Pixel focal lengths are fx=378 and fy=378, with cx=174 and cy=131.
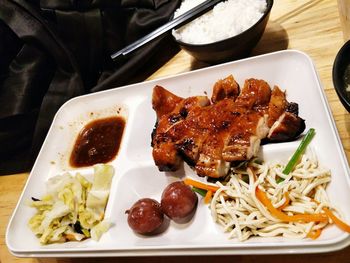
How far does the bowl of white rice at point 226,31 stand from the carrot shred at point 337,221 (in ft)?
4.10

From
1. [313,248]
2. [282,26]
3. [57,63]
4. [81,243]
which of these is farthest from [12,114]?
[313,248]

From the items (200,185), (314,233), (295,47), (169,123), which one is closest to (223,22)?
(295,47)

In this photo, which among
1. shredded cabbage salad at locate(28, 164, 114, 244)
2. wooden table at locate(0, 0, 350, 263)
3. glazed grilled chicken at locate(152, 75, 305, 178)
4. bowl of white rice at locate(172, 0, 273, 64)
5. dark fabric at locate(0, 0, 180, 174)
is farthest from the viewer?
dark fabric at locate(0, 0, 180, 174)

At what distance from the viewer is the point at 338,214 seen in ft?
5.30

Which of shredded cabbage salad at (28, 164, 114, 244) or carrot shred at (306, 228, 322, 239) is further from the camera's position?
shredded cabbage salad at (28, 164, 114, 244)

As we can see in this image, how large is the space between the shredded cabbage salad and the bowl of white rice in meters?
1.02

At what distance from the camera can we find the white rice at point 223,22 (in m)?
2.50

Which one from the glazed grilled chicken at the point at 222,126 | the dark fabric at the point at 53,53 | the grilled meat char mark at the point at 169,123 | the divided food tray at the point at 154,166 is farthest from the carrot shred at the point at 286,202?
the dark fabric at the point at 53,53

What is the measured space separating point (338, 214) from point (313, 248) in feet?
0.66

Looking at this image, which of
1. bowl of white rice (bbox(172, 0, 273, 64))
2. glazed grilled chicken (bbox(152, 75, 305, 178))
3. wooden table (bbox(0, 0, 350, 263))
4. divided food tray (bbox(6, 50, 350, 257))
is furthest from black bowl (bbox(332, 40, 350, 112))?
bowl of white rice (bbox(172, 0, 273, 64))

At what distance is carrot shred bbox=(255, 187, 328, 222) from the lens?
1.66 metres

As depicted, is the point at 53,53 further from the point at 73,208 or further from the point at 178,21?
the point at 73,208

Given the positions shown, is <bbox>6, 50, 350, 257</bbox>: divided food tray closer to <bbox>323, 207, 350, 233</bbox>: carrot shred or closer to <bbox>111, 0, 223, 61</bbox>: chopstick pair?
<bbox>323, 207, 350, 233</bbox>: carrot shred

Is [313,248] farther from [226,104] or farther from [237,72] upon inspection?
[237,72]
